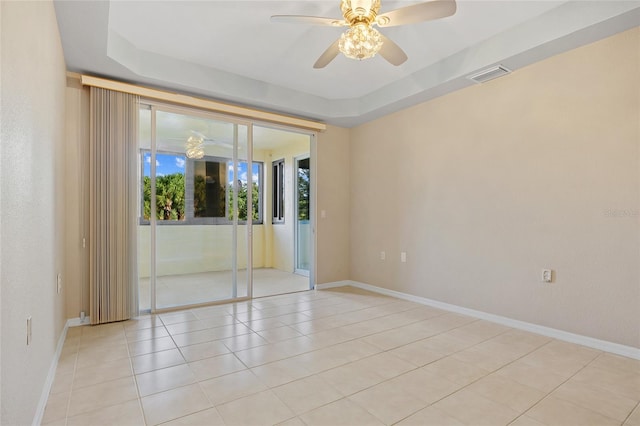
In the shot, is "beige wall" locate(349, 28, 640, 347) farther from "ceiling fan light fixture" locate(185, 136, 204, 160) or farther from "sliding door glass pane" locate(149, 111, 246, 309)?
"ceiling fan light fixture" locate(185, 136, 204, 160)

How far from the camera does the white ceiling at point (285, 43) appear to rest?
2.61m

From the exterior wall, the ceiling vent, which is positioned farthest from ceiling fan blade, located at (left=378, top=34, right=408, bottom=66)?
the exterior wall

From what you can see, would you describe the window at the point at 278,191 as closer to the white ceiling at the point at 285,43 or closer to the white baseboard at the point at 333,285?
the white baseboard at the point at 333,285

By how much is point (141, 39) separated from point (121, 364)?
9.42 feet

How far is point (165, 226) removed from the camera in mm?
3854

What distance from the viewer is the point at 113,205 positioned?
3395 millimetres

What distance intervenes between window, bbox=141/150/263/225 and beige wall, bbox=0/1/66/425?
1.33m

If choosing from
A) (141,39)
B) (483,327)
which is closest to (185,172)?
(141,39)

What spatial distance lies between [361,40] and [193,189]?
8.90ft

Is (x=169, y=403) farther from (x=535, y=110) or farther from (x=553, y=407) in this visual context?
(x=535, y=110)

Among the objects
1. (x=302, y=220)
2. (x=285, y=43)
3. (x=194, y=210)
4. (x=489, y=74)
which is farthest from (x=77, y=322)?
(x=489, y=74)

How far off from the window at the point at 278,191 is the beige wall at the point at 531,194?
2.60m

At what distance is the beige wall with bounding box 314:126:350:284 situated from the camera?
509 cm

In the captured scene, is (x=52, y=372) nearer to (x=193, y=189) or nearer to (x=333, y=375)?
(x=333, y=375)
